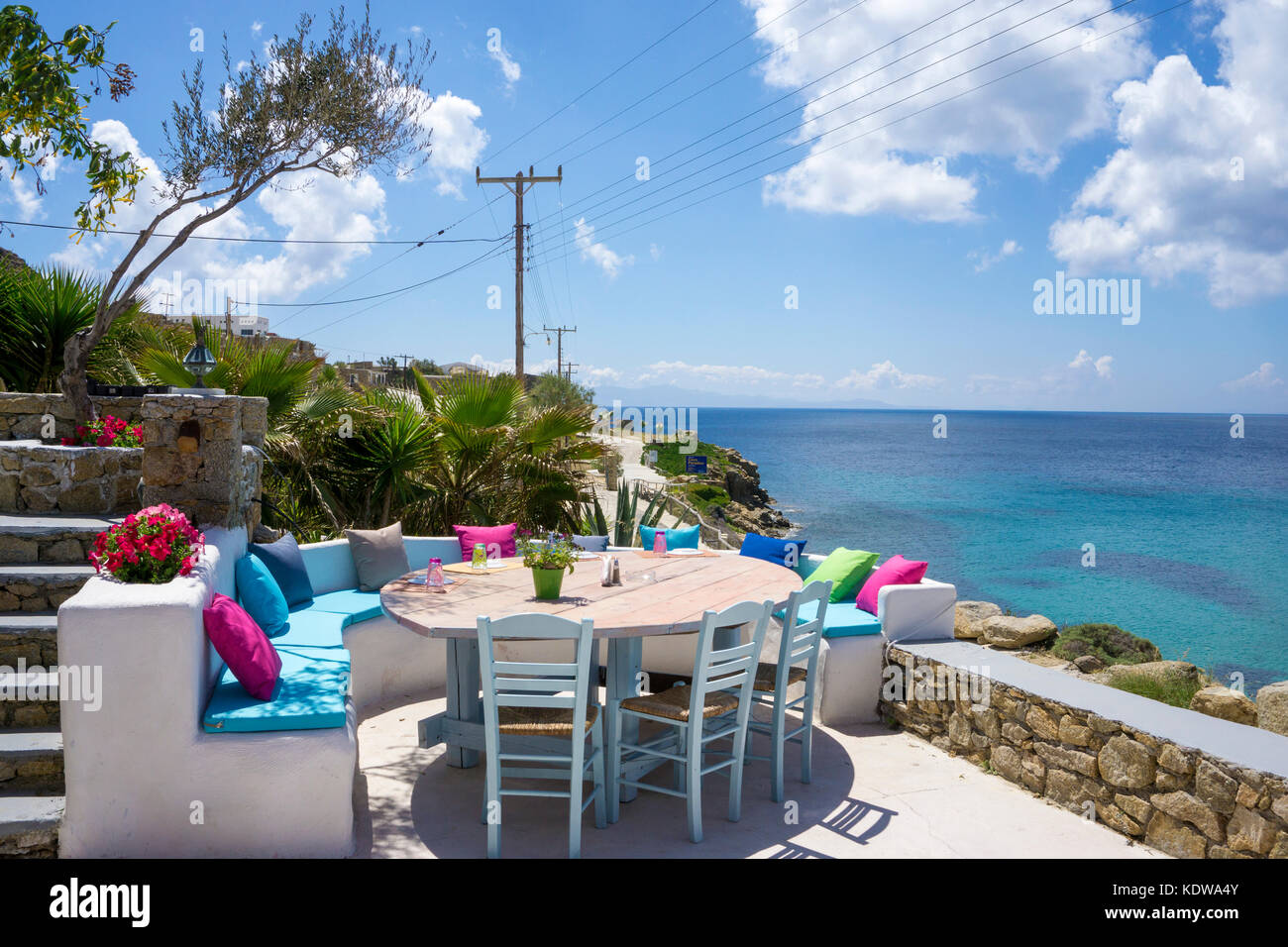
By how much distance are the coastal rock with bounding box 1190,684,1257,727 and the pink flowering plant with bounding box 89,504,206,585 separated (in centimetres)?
513

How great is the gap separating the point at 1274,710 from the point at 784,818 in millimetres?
2874

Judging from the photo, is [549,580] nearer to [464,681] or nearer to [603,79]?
[464,681]

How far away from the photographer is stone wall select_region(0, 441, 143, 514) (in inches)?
197

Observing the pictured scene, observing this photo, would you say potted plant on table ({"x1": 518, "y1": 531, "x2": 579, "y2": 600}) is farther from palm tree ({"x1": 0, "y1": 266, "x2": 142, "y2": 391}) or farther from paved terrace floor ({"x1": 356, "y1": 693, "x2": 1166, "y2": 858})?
palm tree ({"x1": 0, "y1": 266, "x2": 142, "y2": 391})

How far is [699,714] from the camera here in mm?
3510

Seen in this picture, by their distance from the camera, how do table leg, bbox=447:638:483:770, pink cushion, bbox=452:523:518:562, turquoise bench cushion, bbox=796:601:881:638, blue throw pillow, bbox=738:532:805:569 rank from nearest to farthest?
table leg, bbox=447:638:483:770 → turquoise bench cushion, bbox=796:601:881:638 → blue throw pillow, bbox=738:532:805:569 → pink cushion, bbox=452:523:518:562

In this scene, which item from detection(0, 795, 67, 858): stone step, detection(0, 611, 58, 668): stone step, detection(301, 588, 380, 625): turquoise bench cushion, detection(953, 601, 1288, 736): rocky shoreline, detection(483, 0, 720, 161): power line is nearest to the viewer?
detection(0, 795, 67, 858): stone step

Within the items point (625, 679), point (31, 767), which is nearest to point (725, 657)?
point (625, 679)

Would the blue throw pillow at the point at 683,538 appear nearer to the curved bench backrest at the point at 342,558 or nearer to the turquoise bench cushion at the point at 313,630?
the curved bench backrest at the point at 342,558

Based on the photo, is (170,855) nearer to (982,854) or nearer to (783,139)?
(982,854)

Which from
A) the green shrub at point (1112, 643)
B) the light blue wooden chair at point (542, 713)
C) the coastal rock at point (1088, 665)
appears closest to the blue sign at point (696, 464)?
the green shrub at point (1112, 643)

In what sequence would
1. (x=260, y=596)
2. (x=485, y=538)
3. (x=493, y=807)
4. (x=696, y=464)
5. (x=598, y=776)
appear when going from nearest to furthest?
(x=493, y=807)
(x=598, y=776)
(x=260, y=596)
(x=485, y=538)
(x=696, y=464)

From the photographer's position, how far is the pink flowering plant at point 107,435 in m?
5.49

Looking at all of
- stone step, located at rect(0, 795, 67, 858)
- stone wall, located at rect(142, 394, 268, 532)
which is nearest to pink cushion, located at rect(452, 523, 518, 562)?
stone wall, located at rect(142, 394, 268, 532)
